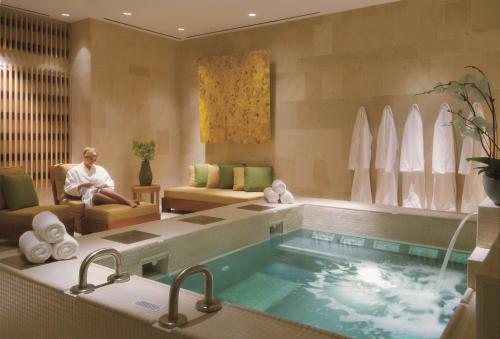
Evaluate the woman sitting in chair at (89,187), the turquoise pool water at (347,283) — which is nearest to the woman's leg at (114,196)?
the woman sitting in chair at (89,187)

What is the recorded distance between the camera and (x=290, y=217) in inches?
185

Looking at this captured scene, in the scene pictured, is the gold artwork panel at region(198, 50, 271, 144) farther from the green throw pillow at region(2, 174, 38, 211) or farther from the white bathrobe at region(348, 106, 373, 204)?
the green throw pillow at region(2, 174, 38, 211)

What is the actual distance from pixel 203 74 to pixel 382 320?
5712mm

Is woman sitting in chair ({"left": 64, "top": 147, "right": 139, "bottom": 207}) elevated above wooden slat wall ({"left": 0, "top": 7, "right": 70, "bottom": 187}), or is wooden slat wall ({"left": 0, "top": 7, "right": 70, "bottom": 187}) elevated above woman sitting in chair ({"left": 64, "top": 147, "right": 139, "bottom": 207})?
wooden slat wall ({"left": 0, "top": 7, "right": 70, "bottom": 187})

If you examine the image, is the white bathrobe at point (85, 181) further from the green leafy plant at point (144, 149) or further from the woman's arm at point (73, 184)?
the green leafy plant at point (144, 149)

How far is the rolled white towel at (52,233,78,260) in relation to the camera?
102 inches

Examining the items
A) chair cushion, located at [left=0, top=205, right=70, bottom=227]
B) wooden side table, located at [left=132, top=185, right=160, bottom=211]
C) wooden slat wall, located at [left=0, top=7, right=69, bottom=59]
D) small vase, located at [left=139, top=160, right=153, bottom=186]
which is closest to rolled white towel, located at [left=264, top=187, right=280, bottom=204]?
chair cushion, located at [left=0, top=205, right=70, bottom=227]

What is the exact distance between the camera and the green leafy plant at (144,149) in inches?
276

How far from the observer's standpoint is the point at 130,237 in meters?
3.19

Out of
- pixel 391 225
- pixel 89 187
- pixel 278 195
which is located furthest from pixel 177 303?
pixel 89 187

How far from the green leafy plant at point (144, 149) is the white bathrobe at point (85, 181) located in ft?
3.85

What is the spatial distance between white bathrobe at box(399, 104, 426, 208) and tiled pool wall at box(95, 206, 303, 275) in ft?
6.19

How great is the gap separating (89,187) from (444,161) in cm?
450

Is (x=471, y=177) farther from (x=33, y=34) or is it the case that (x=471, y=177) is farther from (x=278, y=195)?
(x=33, y=34)
